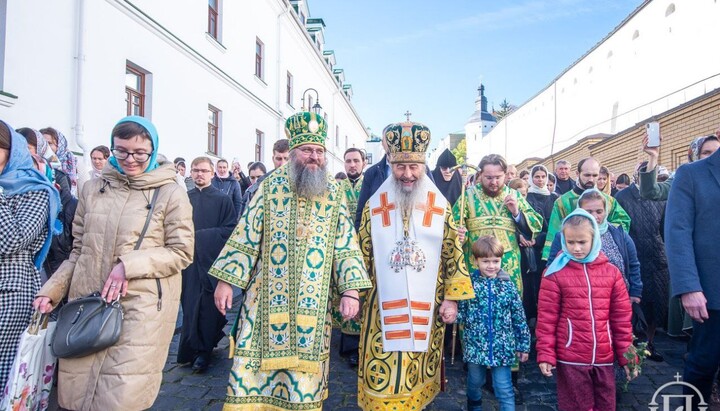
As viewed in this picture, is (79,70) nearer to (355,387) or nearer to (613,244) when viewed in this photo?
(355,387)

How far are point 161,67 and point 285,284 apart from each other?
9.66 metres

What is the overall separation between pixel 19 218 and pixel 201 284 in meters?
2.17

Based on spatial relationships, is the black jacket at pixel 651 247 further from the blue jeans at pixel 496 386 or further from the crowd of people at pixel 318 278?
the blue jeans at pixel 496 386

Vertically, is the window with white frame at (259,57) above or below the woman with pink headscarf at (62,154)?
above

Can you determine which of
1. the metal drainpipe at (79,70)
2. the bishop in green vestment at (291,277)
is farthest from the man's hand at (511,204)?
the metal drainpipe at (79,70)

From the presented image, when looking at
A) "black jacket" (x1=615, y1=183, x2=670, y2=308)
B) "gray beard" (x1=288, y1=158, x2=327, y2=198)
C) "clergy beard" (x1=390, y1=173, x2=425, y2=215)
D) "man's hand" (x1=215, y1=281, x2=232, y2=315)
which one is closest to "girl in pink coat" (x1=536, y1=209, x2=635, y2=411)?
"clergy beard" (x1=390, y1=173, x2=425, y2=215)

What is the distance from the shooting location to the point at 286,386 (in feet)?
8.60

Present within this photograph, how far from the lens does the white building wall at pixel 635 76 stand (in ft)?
51.1

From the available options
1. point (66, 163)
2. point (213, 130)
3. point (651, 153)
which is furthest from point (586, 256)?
point (213, 130)

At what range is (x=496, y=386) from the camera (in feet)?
10.6

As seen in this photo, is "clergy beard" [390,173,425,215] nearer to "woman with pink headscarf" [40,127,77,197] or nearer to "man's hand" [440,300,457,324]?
"man's hand" [440,300,457,324]

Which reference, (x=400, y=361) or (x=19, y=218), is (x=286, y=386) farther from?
(x=19, y=218)

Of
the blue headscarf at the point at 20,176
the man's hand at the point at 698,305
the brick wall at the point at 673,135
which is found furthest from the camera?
the brick wall at the point at 673,135

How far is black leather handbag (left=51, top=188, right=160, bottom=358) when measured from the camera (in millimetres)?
2268
